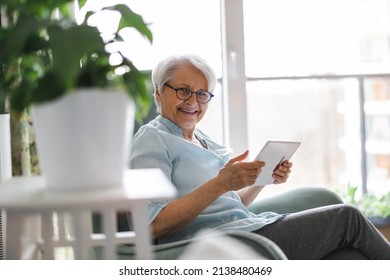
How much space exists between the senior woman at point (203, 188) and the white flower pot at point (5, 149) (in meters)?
0.33

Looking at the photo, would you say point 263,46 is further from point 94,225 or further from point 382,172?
point 94,225

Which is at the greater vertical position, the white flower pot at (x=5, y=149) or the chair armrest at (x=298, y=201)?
the white flower pot at (x=5, y=149)

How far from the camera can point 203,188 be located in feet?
4.62

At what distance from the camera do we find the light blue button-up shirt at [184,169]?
144 centimetres

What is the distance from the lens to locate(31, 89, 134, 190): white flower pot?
2.76 ft

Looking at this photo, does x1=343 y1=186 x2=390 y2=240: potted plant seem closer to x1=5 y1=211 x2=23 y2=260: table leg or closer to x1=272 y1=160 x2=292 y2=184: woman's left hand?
x1=272 y1=160 x2=292 y2=184: woman's left hand

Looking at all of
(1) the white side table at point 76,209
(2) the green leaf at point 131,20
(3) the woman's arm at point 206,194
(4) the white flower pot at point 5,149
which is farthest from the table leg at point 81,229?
(4) the white flower pot at point 5,149

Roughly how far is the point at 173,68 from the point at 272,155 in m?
0.36

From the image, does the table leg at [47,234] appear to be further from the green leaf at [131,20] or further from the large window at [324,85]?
the large window at [324,85]

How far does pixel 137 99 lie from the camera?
0.89 metres

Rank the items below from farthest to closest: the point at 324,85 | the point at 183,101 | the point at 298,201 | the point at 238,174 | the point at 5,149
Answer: the point at 324,85 → the point at 298,201 → the point at 183,101 → the point at 5,149 → the point at 238,174

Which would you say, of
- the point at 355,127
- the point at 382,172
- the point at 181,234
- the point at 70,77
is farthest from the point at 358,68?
the point at 70,77

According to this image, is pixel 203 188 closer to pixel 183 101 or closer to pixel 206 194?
pixel 206 194

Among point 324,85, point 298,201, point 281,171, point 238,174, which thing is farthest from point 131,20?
point 324,85
